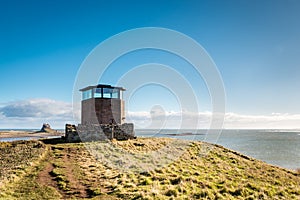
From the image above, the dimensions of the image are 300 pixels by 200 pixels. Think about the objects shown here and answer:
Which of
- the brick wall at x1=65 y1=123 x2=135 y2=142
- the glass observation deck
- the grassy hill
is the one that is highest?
the glass observation deck

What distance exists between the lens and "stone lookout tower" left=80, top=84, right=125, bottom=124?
35469mm

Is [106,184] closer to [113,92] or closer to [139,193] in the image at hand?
[139,193]

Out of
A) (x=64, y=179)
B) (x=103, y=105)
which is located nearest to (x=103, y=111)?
(x=103, y=105)

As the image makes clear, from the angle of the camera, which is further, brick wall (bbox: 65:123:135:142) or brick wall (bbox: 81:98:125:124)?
brick wall (bbox: 81:98:125:124)

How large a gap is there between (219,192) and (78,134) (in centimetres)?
1922

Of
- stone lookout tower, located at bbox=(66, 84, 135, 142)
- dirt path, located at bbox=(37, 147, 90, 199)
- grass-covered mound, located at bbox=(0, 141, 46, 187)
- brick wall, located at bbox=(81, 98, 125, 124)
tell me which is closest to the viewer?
dirt path, located at bbox=(37, 147, 90, 199)

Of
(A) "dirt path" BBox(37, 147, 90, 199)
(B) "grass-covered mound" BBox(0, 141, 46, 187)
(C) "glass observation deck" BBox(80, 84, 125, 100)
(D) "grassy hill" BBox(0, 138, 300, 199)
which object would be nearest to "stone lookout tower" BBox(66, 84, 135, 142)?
(C) "glass observation deck" BBox(80, 84, 125, 100)

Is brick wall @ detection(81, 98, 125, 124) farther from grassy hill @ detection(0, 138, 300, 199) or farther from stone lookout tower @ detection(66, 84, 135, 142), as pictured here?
grassy hill @ detection(0, 138, 300, 199)

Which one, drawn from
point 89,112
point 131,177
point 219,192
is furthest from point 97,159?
point 89,112

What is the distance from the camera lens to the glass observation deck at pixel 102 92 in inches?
1423

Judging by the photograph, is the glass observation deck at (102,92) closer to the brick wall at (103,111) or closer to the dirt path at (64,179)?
the brick wall at (103,111)

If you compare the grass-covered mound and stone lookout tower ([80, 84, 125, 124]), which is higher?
stone lookout tower ([80, 84, 125, 124])

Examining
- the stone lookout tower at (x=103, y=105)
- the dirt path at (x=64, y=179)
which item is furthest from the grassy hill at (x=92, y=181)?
the stone lookout tower at (x=103, y=105)

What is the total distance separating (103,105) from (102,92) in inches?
82.6
